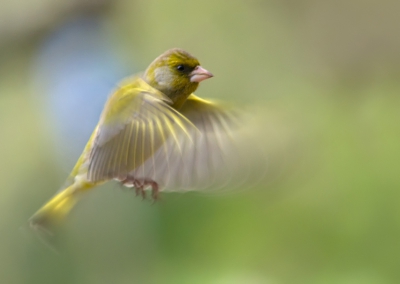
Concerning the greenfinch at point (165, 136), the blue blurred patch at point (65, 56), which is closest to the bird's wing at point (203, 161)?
the greenfinch at point (165, 136)

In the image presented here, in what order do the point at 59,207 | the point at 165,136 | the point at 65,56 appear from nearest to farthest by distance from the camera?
the point at 165,136 → the point at 59,207 → the point at 65,56

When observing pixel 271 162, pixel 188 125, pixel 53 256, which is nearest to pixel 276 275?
pixel 53 256

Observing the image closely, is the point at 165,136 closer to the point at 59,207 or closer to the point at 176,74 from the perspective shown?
the point at 176,74

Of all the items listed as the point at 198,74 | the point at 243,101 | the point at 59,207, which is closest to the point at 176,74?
the point at 198,74

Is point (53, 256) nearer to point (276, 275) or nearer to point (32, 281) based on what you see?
point (32, 281)

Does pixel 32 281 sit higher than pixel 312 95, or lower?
lower

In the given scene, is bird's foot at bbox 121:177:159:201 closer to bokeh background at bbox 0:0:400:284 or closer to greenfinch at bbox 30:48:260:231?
greenfinch at bbox 30:48:260:231
